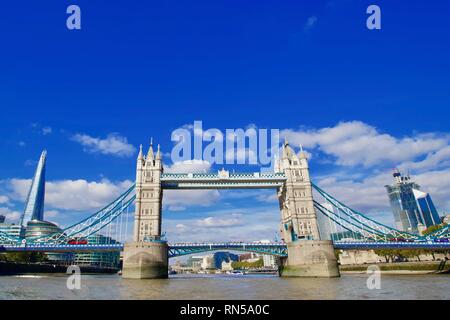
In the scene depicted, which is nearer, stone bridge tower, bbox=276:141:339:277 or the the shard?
stone bridge tower, bbox=276:141:339:277

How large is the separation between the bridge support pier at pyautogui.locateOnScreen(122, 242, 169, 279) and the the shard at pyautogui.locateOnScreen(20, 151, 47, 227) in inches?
4262

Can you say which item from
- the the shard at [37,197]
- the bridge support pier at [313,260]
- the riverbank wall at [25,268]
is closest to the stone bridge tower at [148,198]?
the bridge support pier at [313,260]

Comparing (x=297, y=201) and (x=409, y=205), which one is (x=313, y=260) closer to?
(x=297, y=201)

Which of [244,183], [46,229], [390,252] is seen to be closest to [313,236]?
[244,183]

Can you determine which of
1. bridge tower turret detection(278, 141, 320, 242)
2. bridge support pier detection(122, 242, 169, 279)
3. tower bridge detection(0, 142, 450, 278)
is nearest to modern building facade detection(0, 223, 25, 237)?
tower bridge detection(0, 142, 450, 278)

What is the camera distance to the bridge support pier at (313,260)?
4669 cm

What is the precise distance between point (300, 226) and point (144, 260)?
26379mm

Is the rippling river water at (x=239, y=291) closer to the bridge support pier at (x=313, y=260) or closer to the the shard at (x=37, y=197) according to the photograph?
the bridge support pier at (x=313, y=260)

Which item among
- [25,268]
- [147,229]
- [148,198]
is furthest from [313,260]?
[25,268]

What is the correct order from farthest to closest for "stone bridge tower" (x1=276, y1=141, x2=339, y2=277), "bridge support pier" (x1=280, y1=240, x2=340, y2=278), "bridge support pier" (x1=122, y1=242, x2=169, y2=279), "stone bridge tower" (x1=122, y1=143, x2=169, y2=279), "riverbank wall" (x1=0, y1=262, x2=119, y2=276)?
"riverbank wall" (x1=0, y1=262, x2=119, y2=276) < "stone bridge tower" (x1=276, y1=141, x2=339, y2=277) < "bridge support pier" (x1=280, y1=240, x2=340, y2=278) < "stone bridge tower" (x1=122, y1=143, x2=169, y2=279) < "bridge support pier" (x1=122, y1=242, x2=169, y2=279)

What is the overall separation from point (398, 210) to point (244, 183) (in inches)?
6396

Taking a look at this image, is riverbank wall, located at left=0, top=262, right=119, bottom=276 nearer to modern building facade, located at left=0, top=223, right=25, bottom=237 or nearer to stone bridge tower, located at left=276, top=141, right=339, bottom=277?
modern building facade, located at left=0, top=223, right=25, bottom=237

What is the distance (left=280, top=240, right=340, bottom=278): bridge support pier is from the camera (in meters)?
46.7

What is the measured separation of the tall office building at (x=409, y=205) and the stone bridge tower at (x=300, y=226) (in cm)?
13197
